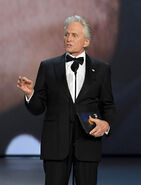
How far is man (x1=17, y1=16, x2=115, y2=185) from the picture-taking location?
2.48m

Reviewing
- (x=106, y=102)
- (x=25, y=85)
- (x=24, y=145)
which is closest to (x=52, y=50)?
(x=24, y=145)

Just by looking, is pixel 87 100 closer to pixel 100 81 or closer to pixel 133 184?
pixel 100 81

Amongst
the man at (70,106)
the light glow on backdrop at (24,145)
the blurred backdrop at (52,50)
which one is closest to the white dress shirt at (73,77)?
the man at (70,106)

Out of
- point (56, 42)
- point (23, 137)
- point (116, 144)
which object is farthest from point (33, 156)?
point (56, 42)

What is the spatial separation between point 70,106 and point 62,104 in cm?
4

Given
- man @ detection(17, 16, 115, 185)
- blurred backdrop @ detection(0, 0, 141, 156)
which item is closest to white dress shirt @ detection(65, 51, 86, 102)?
man @ detection(17, 16, 115, 185)

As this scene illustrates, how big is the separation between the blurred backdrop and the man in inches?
153

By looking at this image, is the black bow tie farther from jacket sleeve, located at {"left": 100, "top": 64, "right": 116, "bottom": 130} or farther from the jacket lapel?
jacket sleeve, located at {"left": 100, "top": 64, "right": 116, "bottom": 130}

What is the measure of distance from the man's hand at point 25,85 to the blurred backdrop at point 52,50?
158 inches

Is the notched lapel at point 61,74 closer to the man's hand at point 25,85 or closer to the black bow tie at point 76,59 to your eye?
the black bow tie at point 76,59

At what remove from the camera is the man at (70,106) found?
2477 mm

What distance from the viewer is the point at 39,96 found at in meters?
2.54

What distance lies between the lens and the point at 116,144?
6.75 meters

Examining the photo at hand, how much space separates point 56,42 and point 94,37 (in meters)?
0.52
